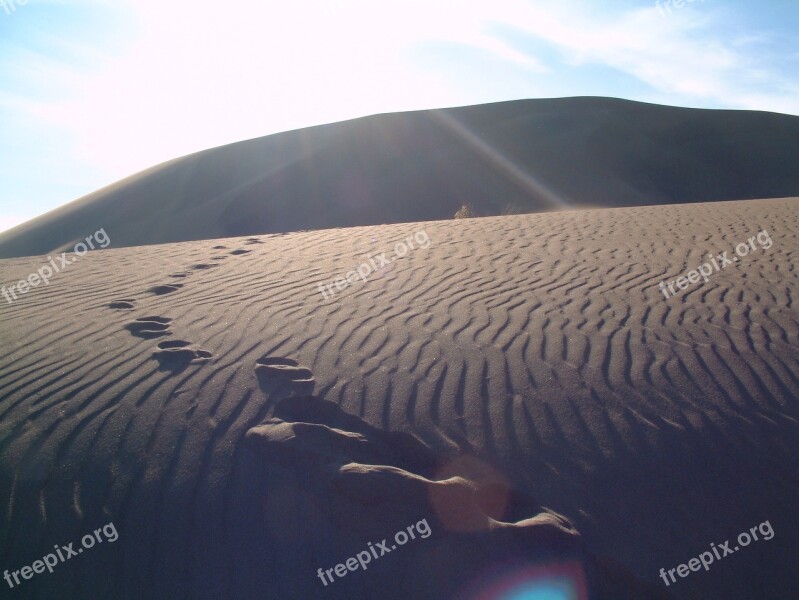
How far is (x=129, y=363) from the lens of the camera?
5.17 meters

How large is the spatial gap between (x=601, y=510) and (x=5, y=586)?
321 centimetres

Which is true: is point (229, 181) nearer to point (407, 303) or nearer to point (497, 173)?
point (497, 173)

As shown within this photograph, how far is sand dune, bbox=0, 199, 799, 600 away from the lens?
3.48 metres

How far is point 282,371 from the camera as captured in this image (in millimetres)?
4953

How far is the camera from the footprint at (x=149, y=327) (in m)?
5.86
